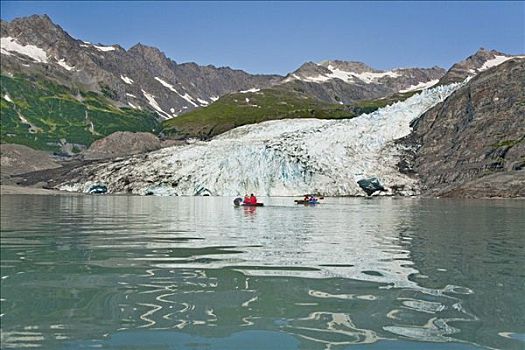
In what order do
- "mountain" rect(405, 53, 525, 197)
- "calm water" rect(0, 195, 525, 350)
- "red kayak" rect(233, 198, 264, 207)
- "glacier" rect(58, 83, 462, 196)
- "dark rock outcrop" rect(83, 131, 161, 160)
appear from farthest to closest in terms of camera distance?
"dark rock outcrop" rect(83, 131, 161, 160) → "glacier" rect(58, 83, 462, 196) → "mountain" rect(405, 53, 525, 197) → "red kayak" rect(233, 198, 264, 207) → "calm water" rect(0, 195, 525, 350)

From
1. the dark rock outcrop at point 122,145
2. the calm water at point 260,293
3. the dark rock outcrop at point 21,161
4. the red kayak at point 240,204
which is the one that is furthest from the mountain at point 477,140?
the dark rock outcrop at point 21,161

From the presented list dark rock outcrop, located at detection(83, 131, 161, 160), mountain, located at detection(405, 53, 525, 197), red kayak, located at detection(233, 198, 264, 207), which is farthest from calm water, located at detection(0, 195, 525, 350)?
dark rock outcrop, located at detection(83, 131, 161, 160)

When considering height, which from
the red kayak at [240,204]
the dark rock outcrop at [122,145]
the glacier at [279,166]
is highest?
the dark rock outcrop at [122,145]

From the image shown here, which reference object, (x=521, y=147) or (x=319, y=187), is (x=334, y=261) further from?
(x=521, y=147)

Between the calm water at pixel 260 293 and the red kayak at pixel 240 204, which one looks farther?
the red kayak at pixel 240 204

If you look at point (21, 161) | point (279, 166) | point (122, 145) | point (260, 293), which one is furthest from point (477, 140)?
point (21, 161)

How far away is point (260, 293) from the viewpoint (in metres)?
11.9

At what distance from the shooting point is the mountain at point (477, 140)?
80000mm

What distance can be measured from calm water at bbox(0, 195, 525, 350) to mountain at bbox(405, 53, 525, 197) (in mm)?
61370

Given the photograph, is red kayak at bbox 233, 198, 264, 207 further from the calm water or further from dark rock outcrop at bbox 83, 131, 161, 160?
dark rock outcrop at bbox 83, 131, 161, 160

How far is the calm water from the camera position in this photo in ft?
28.7

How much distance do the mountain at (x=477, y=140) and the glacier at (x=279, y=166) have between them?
4.50 meters

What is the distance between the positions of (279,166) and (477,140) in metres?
34.6

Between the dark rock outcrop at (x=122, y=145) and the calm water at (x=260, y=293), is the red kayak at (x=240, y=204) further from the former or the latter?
the dark rock outcrop at (x=122, y=145)
